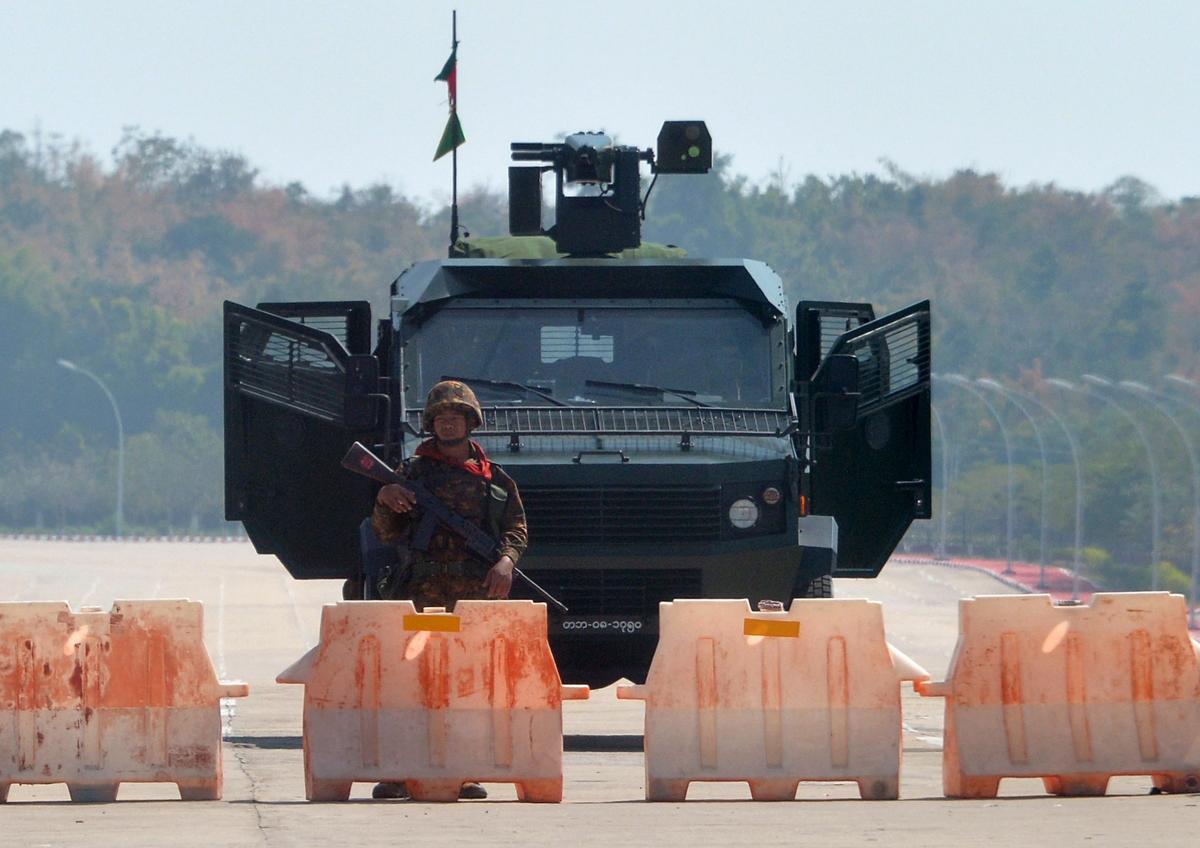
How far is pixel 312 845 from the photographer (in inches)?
369

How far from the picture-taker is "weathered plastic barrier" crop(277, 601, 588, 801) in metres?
11.3

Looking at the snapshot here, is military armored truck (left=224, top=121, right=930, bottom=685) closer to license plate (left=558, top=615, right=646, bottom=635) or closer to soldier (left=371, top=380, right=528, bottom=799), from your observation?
license plate (left=558, top=615, right=646, bottom=635)

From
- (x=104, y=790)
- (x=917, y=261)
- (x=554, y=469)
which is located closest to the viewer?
(x=104, y=790)

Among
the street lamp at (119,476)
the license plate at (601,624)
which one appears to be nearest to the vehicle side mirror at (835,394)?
the license plate at (601,624)

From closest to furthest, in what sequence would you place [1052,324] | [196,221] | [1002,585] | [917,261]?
[1002,585], [1052,324], [917,261], [196,221]

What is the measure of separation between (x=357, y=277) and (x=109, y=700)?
11985 cm

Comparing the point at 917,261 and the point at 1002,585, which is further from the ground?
the point at 917,261

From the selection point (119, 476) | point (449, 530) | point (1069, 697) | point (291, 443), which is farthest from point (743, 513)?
point (119, 476)

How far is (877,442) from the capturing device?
1614cm

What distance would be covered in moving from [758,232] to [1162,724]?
128 m

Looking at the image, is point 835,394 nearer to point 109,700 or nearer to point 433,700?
point 433,700

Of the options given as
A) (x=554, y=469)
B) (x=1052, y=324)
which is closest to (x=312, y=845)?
(x=554, y=469)

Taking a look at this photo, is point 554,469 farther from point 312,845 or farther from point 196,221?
point 196,221

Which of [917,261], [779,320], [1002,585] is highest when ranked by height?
[917,261]
